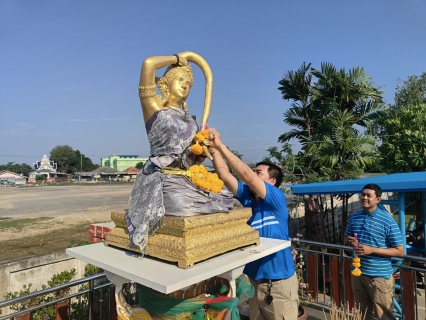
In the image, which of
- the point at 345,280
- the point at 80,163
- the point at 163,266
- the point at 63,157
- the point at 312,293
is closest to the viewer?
the point at 163,266

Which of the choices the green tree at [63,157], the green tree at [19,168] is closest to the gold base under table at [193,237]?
the green tree at [63,157]

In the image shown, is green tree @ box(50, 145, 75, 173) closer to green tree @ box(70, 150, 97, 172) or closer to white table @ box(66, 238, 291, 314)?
green tree @ box(70, 150, 97, 172)

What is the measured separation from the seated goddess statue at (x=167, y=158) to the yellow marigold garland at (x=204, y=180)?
31 millimetres

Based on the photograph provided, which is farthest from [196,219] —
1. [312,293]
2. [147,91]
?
[312,293]

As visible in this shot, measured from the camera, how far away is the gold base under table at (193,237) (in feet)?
5.87

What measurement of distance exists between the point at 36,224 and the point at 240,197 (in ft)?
47.9

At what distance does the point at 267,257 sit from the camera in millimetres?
2373

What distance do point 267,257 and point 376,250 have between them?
1374 millimetres

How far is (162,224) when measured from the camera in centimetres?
195

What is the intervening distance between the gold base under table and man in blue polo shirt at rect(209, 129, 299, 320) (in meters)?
0.25

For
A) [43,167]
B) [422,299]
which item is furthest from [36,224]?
[43,167]

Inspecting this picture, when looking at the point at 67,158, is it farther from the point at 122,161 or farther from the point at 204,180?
the point at 204,180

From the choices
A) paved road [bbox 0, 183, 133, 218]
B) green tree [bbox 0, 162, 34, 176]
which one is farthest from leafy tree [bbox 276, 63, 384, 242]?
green tree [bbox 0, 162, 34, 176]

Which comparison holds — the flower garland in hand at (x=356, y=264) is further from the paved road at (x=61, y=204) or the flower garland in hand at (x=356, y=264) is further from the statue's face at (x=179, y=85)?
the paved road at (x=61, y=204)
